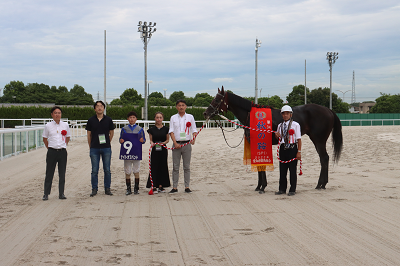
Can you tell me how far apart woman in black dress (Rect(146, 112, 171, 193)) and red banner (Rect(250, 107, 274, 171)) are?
1.56m

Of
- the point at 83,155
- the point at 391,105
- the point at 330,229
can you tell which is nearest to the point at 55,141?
the point at 330,229

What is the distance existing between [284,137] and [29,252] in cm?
439

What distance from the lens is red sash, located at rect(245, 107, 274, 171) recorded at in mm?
6965

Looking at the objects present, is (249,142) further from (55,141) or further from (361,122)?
(361,122)

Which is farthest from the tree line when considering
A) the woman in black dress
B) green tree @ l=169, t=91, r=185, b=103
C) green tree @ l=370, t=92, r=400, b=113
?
the woman in black dress

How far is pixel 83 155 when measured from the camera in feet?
43.1

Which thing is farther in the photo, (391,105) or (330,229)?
(391,105)

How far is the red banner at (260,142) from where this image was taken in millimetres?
6965

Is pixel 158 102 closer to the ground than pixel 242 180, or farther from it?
farther from it

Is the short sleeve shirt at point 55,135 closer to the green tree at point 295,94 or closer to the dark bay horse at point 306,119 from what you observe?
the dark bay horse at point 306,119

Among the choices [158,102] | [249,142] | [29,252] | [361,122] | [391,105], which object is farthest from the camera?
[158,102]

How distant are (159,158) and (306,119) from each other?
298cm

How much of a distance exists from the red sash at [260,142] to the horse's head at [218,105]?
0.54m

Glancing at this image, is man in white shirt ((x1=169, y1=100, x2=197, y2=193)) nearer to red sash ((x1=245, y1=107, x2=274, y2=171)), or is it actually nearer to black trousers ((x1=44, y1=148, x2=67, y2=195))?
red sash ((x1=245, y1=107, x2=274, y2=171))
